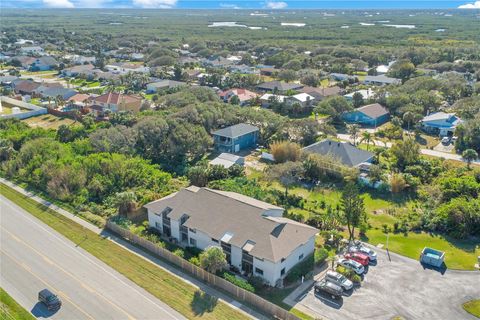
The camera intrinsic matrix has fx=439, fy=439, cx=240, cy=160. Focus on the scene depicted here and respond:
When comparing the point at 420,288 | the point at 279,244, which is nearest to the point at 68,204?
the point at 279,244

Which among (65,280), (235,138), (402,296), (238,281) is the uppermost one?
(235,138)

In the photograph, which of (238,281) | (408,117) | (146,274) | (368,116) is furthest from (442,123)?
(146,274)

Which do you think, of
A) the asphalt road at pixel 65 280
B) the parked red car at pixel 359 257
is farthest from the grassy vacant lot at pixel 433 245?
the asphalt road at pixel 65 280

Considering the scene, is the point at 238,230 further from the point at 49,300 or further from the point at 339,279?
the point at 49,300

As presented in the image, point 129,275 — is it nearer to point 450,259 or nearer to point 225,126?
point 450,259

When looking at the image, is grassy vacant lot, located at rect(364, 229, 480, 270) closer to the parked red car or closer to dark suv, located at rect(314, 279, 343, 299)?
the parked red car

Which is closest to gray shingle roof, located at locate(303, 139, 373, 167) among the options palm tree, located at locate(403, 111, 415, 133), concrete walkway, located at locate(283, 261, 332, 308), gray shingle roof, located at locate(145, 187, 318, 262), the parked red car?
gray shingle roof, located at locate(145, 187, 318, 262)
